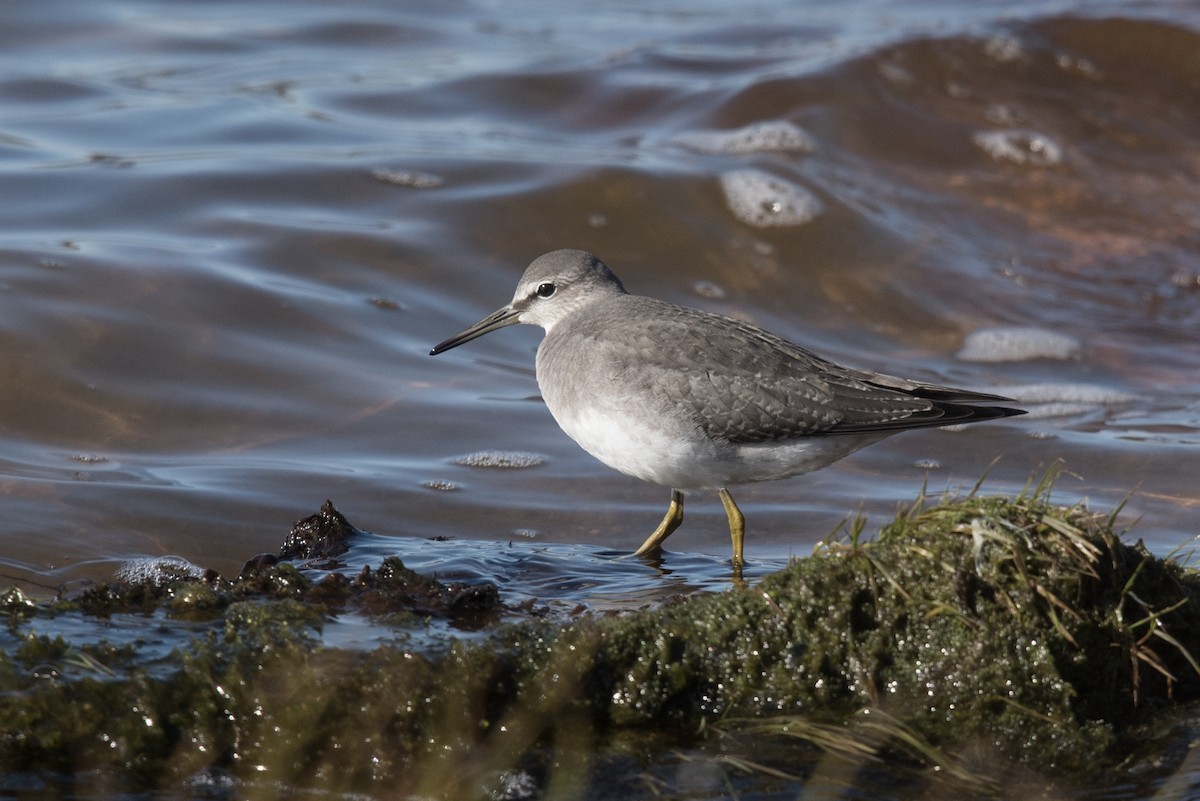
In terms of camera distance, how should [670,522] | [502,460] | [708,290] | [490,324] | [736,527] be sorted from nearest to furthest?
[736,527]
[670,522]
[490,324]
[502,460]
[708,290]

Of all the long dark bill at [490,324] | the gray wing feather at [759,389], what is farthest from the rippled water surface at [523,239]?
the gray wing feather at [759,389]

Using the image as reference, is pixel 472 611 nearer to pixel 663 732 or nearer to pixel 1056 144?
pixel 663 732

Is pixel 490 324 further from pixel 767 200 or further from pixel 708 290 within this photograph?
pixel 767 200

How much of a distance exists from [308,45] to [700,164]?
204 inches

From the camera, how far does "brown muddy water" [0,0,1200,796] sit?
7.11m

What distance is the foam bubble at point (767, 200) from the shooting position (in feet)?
37.0

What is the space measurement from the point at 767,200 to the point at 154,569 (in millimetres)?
6890

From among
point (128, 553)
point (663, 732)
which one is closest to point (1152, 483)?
point (663, 732)

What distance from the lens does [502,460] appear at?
774 cm

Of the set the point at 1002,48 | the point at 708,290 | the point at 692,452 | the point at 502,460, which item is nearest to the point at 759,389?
the point at 692,452

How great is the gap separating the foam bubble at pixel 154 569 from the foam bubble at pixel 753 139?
7.39 metres

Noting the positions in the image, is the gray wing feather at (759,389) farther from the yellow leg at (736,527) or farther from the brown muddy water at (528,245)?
the brown muddy water at (528,245)

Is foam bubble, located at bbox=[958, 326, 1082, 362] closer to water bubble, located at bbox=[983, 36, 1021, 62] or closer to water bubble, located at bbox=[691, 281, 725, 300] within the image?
water bubble, located at bbox=[691, 281, 725, 300]

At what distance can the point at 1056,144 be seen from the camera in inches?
500
